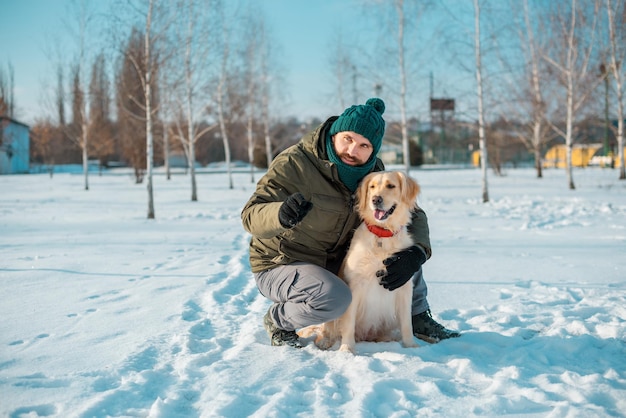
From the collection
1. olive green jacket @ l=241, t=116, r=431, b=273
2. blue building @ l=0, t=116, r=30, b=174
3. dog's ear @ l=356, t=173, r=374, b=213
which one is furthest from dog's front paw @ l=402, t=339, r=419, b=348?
blue building @ l=0, t=116, r=30, b=174

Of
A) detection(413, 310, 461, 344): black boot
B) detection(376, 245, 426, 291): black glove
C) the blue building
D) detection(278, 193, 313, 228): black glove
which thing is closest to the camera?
detection(278, 193, 313, 228): black glove

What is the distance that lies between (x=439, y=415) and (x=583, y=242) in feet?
19.3

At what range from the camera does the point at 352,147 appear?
2779 millimetres

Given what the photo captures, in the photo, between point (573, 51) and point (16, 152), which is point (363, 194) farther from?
point (16, 152)

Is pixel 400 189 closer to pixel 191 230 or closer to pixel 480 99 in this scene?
pixel 191 230

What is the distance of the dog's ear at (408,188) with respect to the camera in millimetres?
2877

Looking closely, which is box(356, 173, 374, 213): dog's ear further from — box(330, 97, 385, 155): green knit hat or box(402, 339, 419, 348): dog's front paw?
box(402, 339, 419, 348): dog's front paw

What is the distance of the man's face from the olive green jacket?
0.09m

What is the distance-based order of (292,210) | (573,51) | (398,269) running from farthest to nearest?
(573,51), (398,269), (292,210)

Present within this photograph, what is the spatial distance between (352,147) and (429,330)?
1.38m

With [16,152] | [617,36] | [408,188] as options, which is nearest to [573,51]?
[617,36]

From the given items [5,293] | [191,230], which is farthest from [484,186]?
[5,293]

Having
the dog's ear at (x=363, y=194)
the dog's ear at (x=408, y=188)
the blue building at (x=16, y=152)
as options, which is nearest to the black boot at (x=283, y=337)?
the dog's ear at (x=363, y=194)

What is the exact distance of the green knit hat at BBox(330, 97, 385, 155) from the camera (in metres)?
2.71
